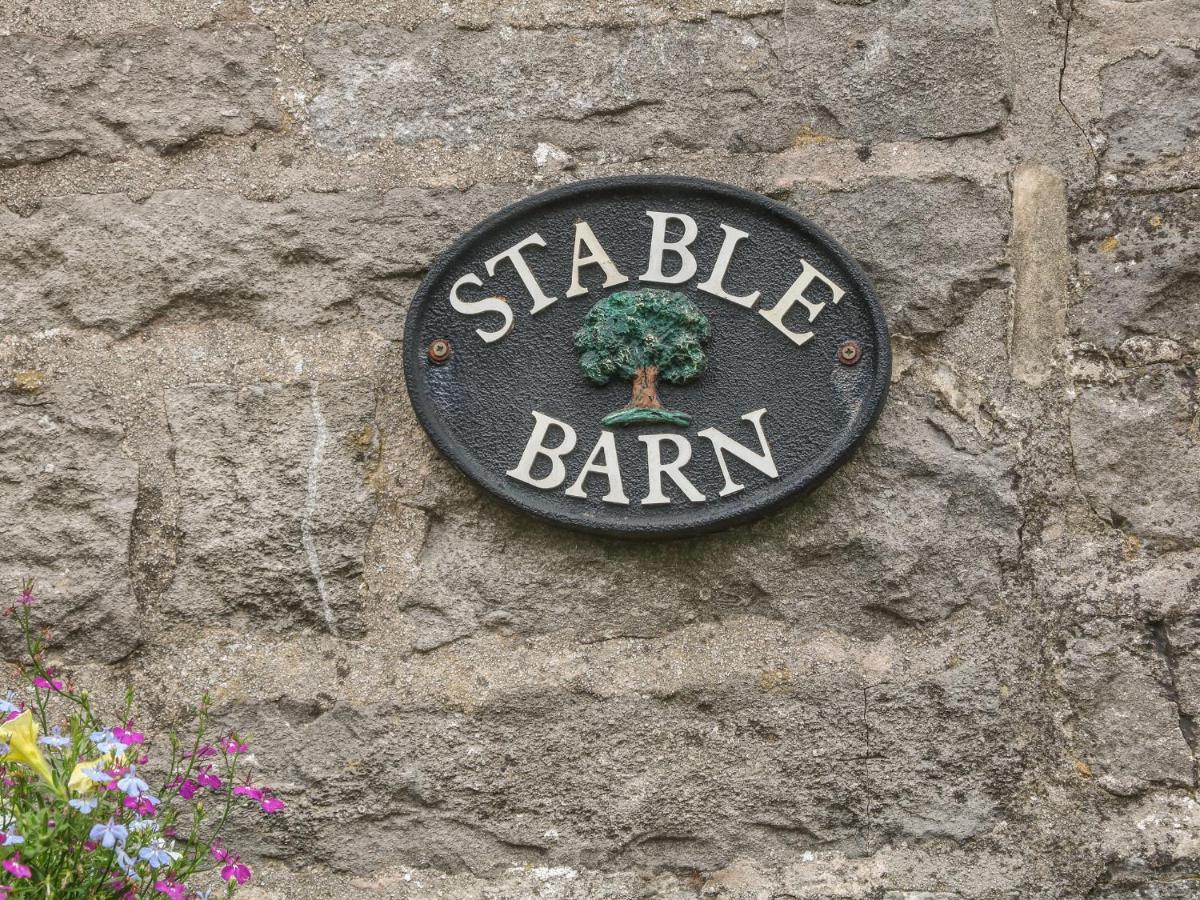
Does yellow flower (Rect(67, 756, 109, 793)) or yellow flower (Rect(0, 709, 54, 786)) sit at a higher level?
yellow flower (Rect(0, 709, 54, 786))

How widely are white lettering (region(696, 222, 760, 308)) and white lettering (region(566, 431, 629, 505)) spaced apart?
0.21m

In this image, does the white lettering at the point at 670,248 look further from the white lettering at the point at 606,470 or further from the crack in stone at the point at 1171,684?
the crack in stone at the point at 1171,684

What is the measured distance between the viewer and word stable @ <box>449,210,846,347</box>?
1450mm

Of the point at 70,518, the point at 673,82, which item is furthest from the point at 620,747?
the point at 673,82

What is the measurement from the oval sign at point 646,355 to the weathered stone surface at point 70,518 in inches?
14.5

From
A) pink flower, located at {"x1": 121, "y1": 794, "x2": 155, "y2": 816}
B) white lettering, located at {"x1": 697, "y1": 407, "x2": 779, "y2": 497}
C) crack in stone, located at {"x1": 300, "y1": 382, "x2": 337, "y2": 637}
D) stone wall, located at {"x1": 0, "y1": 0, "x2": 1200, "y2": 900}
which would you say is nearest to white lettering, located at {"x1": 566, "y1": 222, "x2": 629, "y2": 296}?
stone wall, located at {"x1": 0, "y1": 0, "x2": 1200, "y2": 900}

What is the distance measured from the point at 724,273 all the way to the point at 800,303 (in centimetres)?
9

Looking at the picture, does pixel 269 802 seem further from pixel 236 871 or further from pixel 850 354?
pixel 850 354

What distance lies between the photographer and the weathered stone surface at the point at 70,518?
4.67 feet

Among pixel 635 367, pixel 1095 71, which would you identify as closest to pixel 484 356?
pixel 635 367

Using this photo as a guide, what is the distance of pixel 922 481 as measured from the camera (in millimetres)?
1435

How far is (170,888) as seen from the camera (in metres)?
1.08

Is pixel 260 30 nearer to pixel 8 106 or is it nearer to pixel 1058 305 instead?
pixel 8 106

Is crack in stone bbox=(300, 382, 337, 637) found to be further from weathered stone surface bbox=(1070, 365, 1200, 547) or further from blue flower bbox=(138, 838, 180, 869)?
weathered stone surface bbox=(1070, 365, 1200, 547)
